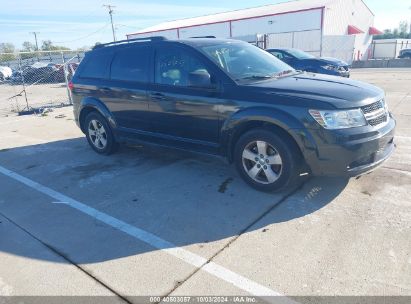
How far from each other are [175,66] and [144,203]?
189 cm

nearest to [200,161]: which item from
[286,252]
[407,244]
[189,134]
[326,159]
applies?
[189,134]

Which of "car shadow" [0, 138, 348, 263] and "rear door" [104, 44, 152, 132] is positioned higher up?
"rear door" [104, 44, 152, 132]

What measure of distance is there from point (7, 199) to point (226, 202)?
2.90m

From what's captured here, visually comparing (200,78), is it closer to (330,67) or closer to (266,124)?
(266,124)

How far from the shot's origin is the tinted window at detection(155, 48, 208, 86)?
443 centimetres

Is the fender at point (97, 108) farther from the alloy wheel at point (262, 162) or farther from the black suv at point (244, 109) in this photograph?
the alloy wheel at point (262, 162)

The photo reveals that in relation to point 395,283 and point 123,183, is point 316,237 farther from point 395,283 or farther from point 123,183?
point 123,183

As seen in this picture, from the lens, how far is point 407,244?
299 cm

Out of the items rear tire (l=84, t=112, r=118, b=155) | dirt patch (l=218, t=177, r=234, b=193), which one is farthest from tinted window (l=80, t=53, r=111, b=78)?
dirt patch (l=218, t=177, r=234, b=193)

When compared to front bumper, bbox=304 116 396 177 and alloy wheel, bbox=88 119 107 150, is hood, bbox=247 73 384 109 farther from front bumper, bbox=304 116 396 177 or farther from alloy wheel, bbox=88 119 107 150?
alloy wheel, bbox=88 119 107 150

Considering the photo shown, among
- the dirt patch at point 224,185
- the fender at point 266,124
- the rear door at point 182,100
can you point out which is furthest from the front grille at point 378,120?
the dirt patch at point 224,185

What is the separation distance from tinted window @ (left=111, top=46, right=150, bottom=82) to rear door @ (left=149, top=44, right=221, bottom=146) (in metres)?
0.24

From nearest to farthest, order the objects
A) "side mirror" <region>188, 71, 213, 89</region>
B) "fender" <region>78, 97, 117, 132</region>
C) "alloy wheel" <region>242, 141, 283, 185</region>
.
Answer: "alloy wheel" <region>242, 141, 283, 185</region> < "side mirror" <region>188, 71, 213, 89</region> < "fender" <region>78, 97, 117, 132</region>

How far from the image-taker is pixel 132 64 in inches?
206
